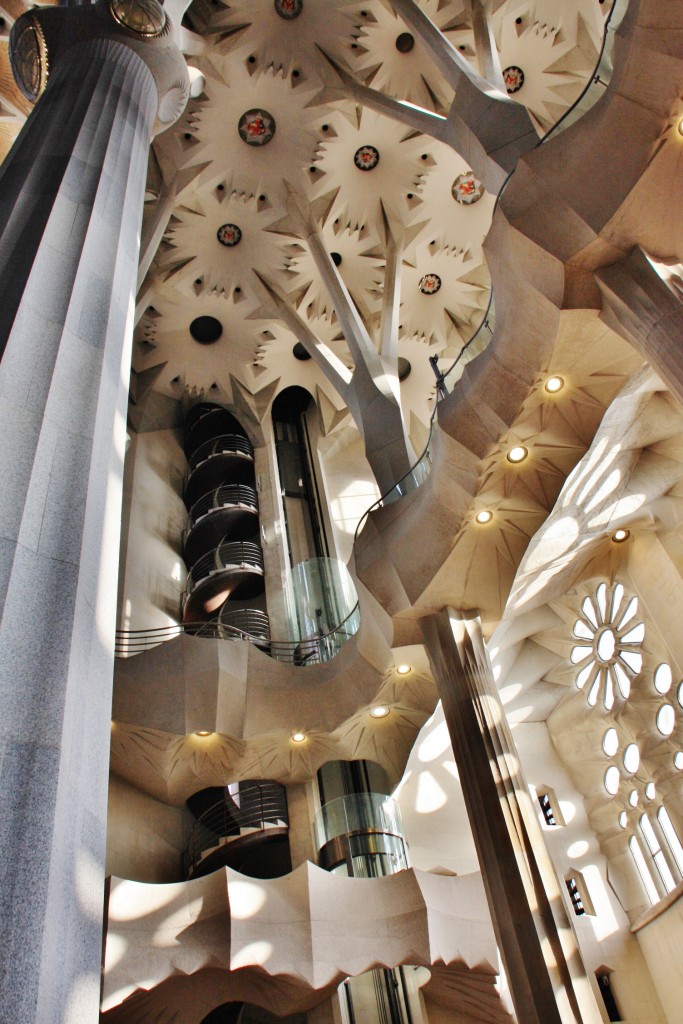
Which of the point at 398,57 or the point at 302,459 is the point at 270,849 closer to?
the point at 302,459

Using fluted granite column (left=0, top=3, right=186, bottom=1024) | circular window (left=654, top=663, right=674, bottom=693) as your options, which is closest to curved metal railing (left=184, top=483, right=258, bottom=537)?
circular window (left=654, top=663, right=674, bottom=693)

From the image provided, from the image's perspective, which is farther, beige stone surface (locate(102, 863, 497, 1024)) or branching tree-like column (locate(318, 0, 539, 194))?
branching tree-like column (locate(318, 0, 539, 194))

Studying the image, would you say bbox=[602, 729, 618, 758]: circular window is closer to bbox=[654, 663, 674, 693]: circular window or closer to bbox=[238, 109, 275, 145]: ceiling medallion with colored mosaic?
bbox=[654, 663, 674, 693]: circular window

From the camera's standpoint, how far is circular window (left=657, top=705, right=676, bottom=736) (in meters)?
11.2

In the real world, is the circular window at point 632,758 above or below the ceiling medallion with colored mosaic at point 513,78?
below

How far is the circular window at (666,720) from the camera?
1124cm

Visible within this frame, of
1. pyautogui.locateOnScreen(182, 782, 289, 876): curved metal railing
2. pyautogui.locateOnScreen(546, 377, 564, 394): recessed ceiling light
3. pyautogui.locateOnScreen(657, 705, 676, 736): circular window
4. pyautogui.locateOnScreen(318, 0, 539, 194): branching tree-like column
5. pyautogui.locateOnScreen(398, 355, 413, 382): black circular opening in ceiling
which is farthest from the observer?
pyautogui.locateOnScreen(398, 355, 413, 382): black circular opening in ceiling

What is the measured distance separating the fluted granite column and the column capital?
1116 millimetres

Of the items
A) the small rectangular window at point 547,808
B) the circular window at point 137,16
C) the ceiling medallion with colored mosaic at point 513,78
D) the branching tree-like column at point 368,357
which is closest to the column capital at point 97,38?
the circular window at point 137,16

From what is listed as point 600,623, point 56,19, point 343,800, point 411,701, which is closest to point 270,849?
point 343,800

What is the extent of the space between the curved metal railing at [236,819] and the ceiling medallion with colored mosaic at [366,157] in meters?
12.7

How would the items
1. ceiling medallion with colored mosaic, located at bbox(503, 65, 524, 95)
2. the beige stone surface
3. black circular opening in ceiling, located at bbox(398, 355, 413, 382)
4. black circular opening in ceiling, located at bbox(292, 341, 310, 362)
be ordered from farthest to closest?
1. black circular opening in ceiling, located at bbox(292, 341, 310, 362)
2. black circular opening in ceiling, located at bbox(398, 355, 413, 382)
3. ceiling medallion with colored mosaic, located at bbox(503, 65, 524, 95)
4. the beige stone surface

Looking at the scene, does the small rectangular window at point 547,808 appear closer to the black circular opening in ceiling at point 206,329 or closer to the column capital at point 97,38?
the black circular opening in ceiling at point 206,329

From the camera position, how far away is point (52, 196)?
190 inches
